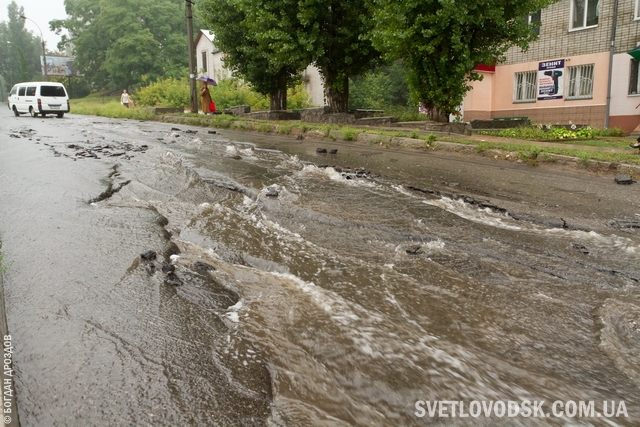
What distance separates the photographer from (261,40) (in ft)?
63.7

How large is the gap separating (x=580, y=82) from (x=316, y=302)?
21.5 m

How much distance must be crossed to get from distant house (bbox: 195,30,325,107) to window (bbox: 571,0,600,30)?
19.6 meters

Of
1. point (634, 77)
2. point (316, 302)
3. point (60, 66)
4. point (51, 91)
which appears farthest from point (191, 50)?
point (60, 66)

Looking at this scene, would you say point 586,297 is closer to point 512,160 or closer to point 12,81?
point 512,160

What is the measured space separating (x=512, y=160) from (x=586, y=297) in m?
6.84

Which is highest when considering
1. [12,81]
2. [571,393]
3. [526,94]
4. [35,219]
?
[12,81]

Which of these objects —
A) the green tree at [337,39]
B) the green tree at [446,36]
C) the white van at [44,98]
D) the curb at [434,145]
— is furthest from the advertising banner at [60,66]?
the green tree at [446,36]

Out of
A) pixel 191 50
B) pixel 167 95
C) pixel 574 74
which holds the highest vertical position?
pixel 191 50

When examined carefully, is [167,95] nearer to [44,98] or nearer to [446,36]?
[44,98]

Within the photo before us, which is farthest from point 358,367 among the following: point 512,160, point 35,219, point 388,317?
point 512,160

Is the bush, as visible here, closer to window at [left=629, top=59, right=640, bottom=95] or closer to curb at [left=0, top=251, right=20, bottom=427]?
window at [left=629, top=59, right=640, bottom=95]

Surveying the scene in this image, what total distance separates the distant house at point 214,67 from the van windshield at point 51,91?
14.8 meters

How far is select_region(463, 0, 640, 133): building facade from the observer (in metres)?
19.3

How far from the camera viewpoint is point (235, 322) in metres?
3.53
